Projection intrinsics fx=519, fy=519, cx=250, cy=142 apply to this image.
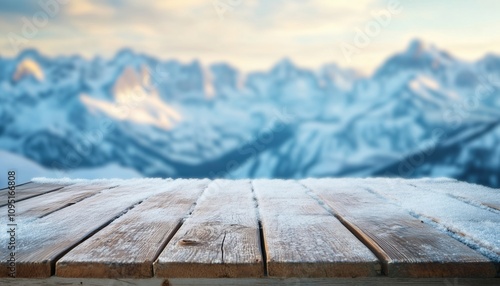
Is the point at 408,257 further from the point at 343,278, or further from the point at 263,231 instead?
the point at 263,231

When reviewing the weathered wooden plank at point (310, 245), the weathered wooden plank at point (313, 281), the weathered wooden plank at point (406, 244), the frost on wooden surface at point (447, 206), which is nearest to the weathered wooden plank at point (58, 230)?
the weathered wooden plank at point (313, 281)

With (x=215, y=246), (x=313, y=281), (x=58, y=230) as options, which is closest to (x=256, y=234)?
(x=215, y=246)

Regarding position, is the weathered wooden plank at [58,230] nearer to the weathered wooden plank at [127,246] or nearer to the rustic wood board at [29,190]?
the weathered wooden plank at [127,246]

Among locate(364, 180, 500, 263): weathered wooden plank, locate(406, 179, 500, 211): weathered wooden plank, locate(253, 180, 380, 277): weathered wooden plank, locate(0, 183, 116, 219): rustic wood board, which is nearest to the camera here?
locate(253, 180, 380, 277): weathered wooden plank

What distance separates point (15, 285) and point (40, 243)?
14 centimetres

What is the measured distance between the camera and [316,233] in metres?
1.32

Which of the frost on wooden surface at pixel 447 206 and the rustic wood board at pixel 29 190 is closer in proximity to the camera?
the frost on wooden surface at pixel 447 206

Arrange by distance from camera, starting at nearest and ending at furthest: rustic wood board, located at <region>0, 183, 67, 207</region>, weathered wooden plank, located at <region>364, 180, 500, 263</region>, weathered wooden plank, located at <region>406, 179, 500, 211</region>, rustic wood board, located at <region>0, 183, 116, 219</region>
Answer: weathered wooden plank, located at <region>364, 180, 500, 263</region> → rustic wood board, located at <region>0, 183, 116, 219</region> → weathered wooden plank, located at <region>406, 179, 500, 211</region> → rustic wood board, located at <region>0, 183, 67, 207</region>

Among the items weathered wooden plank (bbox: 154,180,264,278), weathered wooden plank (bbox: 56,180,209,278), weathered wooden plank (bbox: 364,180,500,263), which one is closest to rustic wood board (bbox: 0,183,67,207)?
weathered wooden plank (bbox: 56,180,209,278)

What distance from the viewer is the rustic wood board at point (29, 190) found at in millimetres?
2071

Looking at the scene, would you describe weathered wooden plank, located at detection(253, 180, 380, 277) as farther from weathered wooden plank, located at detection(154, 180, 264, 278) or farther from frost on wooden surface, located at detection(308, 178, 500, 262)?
frost on wooden surface, located at detection(308, 178, 500, 262)

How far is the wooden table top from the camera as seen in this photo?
3.55 feet

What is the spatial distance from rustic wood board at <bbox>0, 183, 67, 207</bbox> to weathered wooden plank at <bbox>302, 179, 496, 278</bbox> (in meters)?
1.22

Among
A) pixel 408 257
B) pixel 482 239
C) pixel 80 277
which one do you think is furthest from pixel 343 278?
pixel 80 277
